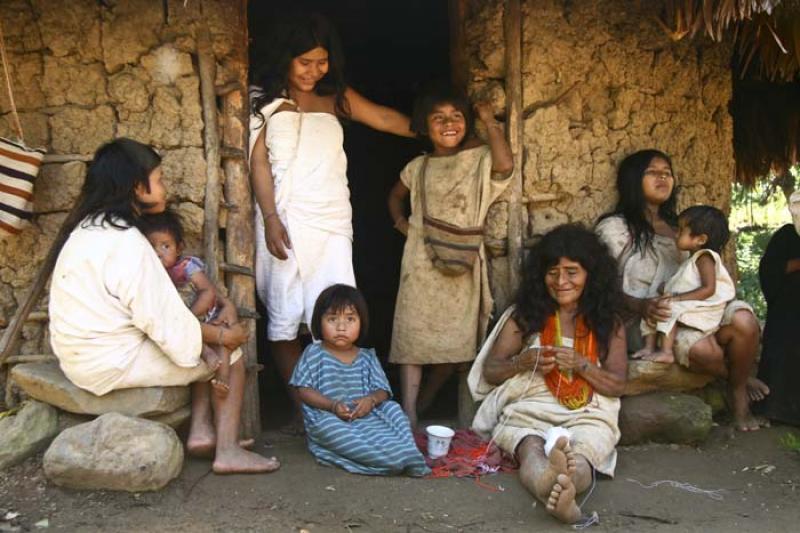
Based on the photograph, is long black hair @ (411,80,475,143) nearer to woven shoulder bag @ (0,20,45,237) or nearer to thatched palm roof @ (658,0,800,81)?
thatched palm roof @ (658,0,800,81)

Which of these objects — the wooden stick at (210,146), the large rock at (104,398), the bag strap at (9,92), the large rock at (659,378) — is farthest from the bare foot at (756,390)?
the bag strap at (9,92)

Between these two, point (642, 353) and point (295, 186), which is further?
point (295, 186)

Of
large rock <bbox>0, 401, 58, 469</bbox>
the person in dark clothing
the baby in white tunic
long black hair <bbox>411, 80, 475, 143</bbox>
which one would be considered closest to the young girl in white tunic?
long black hair <bbox>411, 80, 475, 143</bbox>

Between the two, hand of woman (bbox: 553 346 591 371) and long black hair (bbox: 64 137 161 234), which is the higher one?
long black hair (bbox: 64 137 161 234)

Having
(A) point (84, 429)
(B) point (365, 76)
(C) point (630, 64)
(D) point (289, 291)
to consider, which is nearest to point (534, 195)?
(C) point (630, 64)

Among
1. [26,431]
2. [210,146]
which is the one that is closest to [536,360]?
[210,146]

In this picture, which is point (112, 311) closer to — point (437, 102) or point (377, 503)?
point (377, 503)

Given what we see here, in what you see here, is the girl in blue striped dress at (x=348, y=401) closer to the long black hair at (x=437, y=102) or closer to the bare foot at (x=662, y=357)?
the long black hair at (x=437, y=102)

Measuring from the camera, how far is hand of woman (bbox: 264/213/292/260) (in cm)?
391

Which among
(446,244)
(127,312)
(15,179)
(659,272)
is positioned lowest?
(127,312)

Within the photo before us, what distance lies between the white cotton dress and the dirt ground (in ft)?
2.34

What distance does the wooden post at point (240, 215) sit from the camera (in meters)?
3.94

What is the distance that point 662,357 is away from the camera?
12.8 ft

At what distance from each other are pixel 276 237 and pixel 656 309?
1650 mm
